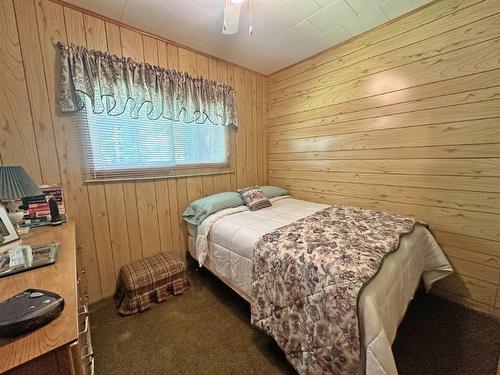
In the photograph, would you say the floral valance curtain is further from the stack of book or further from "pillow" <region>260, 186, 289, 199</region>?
"pillow" <region>260, 186, 289, 199</region>

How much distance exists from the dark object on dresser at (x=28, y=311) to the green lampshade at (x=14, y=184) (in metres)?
0.76

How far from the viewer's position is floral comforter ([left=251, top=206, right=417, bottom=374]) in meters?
1.00

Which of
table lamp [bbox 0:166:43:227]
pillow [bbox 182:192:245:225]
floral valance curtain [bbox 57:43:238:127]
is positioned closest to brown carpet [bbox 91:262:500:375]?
pillow [bbox 182:192:245:225]

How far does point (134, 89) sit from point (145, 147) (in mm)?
537

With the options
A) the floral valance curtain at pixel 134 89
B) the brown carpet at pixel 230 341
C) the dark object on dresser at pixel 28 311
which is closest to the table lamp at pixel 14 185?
the floral valance curtain at pixel 134 89

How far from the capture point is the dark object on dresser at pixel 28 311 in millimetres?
615

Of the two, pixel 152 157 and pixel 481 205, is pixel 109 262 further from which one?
pixel 481 205

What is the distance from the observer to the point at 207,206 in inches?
86.9

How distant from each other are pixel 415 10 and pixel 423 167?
4.48ft

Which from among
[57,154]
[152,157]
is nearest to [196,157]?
A: [152,157]

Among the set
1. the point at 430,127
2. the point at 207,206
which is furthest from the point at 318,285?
the point at 430,127

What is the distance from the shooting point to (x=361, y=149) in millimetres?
2287

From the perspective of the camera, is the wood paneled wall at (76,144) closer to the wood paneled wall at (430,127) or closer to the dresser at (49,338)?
the dresser at (49,338)

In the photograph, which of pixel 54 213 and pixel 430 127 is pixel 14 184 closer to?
pixel 54 213
